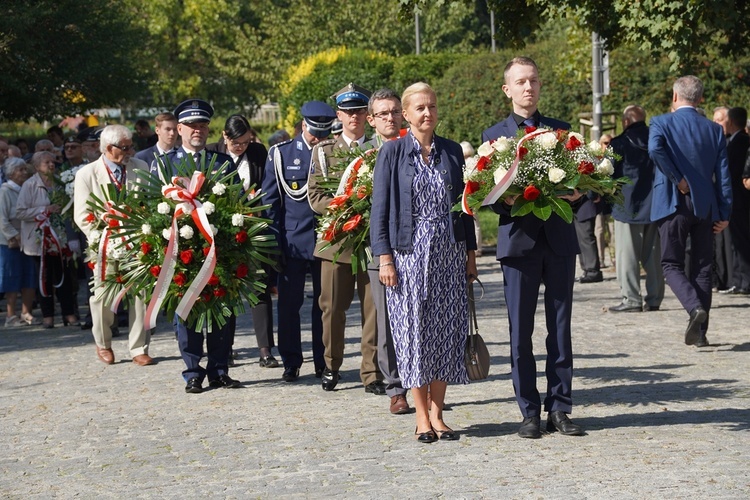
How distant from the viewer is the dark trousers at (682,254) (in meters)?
10.8

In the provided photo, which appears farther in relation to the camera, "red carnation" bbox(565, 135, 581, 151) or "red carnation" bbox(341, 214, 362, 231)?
"red carnation" bbox(341, 214, 362, 231)

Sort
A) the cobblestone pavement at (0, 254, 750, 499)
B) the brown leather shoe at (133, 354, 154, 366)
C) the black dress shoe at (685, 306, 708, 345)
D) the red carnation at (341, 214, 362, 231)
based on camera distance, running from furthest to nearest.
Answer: the brown leather shoe at (133, 354, 154, 366) < the black dress shoe at (685, 306, 708, 345) < the red carnation at (341, 214, 362, 231) < the cobblestone pavement at (0, 254, 750, 499)

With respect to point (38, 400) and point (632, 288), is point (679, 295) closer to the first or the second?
point (632, 288)

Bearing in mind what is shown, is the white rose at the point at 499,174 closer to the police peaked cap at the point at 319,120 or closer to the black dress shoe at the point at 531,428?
the black dress shoe at the point at 531,428

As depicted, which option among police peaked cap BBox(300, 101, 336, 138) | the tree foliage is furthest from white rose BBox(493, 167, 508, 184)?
the tree foliage

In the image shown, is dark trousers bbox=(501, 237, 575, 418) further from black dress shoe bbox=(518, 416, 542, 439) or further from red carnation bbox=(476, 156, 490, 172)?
red carnation bbox=(476, 156, 490, 172)

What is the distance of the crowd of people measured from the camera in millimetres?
7648

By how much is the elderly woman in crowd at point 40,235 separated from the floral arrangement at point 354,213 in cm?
607

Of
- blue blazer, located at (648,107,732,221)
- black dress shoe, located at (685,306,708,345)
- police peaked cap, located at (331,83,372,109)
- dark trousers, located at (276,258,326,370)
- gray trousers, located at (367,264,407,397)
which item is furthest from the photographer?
blue blazer, located at (648,107,732,221)

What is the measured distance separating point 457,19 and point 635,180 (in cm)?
4126

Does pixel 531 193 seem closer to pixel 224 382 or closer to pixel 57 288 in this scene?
pixel 224 382

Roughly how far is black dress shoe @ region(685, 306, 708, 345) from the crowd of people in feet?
0.04

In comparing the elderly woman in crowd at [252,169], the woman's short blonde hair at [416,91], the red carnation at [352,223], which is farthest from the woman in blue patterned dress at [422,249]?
the elderly woman in crowd at [252,169]

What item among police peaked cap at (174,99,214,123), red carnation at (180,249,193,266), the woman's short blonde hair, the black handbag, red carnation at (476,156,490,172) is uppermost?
police peaked cap at (174,99,214,123)
